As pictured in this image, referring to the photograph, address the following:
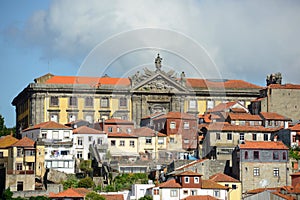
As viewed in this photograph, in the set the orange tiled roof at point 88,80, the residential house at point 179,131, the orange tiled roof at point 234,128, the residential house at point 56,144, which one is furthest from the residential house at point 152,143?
the orange tiled roof at point 88,80

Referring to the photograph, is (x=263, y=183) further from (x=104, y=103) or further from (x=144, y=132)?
(x=104, y=103)

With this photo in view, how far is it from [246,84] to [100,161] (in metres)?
36.0

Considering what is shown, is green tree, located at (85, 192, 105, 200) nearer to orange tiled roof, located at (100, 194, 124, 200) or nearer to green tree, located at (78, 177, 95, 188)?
orange tiled roof, located at (100, 194, 124, 200)

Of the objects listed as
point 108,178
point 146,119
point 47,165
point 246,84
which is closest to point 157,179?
point 108,178

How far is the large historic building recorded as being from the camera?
12962 cm

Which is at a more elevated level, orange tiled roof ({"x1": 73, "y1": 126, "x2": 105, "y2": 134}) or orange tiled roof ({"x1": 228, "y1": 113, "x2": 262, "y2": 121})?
orange tiled roof ({"x1": 228, "y1": 113, "x2": 262, "y2": 121})

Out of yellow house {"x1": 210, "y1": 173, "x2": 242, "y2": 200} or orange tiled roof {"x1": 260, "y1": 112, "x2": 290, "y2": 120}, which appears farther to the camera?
orange tiled roof {"x1": 260, "y1": 112, "x2": 290, "y2": 120}

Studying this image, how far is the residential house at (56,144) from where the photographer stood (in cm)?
10906

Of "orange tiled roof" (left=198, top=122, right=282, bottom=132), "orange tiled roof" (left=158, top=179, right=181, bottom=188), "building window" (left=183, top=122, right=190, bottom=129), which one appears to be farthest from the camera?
"building window" (left=183, top=122, right=190, bottom=129)

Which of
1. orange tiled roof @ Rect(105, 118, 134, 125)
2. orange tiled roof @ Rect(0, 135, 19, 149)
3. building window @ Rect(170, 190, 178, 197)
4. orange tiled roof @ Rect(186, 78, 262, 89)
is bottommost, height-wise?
building window @ Rect(170, 190, 178, 197)

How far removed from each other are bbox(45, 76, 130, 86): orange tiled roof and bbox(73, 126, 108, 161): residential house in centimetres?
1588

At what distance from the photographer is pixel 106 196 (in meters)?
98.6

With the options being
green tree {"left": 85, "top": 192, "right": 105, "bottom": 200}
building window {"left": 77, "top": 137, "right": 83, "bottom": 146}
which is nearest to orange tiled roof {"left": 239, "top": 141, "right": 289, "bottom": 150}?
green tree {"left": 85, "top": 192, "right": 105, "bottom": 200}

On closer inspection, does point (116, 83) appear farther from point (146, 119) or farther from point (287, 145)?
point (287, 145)
